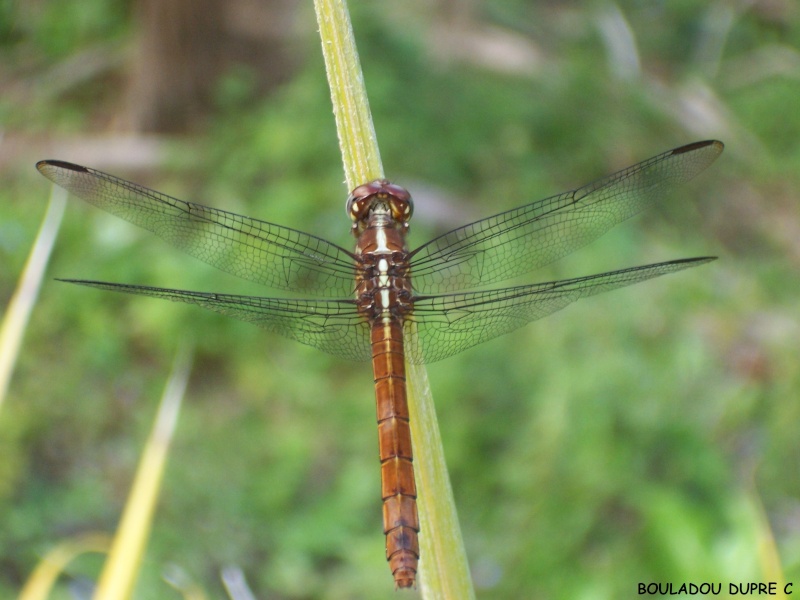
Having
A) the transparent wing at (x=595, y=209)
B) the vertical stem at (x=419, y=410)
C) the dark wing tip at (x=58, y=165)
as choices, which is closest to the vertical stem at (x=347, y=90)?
the vertical stem at (x=419, y=410)

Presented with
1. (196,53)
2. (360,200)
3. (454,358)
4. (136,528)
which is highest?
(196,53)

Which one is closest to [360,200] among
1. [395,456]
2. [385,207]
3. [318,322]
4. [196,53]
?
[385,207]

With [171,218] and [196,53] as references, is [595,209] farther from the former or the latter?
[196,53]

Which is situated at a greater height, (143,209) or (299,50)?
(299,50)

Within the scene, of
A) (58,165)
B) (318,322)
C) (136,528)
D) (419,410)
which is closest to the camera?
(419,410)

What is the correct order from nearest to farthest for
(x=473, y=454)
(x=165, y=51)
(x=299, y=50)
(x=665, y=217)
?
(x=473, y=454) → (x=665, y=217) → (x=165, y=51) → (x=299, y=50)

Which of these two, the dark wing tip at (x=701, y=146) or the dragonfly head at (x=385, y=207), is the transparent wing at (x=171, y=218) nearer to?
the dragonfly head at (x=385, y=207)

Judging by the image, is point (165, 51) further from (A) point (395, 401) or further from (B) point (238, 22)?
(A) point (395, 401)

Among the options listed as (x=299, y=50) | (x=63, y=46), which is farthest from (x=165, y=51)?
(x=63, y=46)
